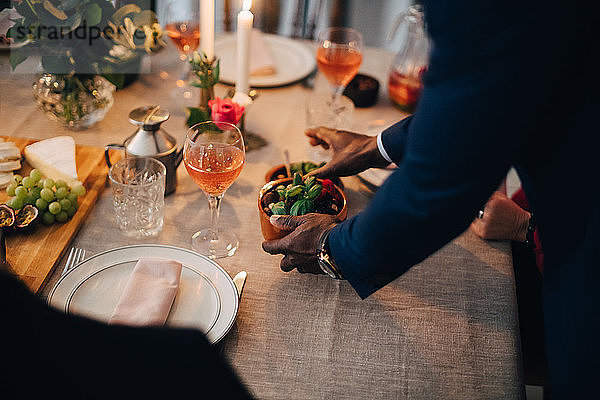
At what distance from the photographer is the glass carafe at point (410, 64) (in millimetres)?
1572

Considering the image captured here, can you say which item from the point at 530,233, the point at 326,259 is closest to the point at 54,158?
the point at 326,259

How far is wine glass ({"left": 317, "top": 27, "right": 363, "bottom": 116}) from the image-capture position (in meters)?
1.45

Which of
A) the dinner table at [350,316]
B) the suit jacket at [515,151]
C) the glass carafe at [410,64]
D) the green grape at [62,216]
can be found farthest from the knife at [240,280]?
the glass carafe at [410,64]

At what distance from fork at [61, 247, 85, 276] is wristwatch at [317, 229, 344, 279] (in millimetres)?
445

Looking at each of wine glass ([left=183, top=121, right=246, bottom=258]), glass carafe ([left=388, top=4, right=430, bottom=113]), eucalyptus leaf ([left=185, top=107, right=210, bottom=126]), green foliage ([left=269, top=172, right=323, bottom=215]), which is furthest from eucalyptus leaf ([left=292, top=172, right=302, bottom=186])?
glass carafe ([left=388, top=4, right=430, bottom=113])

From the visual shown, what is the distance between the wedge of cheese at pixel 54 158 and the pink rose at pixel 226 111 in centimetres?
32

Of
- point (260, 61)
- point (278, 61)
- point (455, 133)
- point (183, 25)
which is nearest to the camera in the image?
point (455, 133)

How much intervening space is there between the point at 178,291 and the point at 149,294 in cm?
6

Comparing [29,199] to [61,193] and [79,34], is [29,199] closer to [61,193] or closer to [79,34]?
[61,193]

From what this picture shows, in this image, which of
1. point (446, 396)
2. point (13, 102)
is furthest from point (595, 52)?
point (13, 102)

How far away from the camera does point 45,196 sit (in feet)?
3.60

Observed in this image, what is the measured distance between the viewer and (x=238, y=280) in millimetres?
1034

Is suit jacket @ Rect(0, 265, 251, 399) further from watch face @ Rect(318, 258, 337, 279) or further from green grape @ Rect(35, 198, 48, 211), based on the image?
green grape @ Rect(35, 198, 48, 211)

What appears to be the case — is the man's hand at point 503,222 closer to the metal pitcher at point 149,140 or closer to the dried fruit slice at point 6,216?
the metal pitcher at point 149,140
